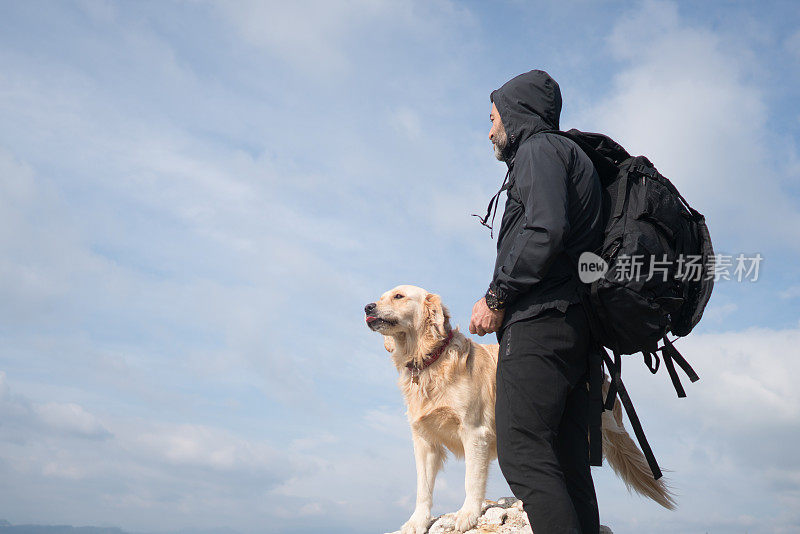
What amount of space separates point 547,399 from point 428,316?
2777mm

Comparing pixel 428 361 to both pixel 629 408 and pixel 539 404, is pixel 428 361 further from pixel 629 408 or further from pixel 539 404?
pixel 539 404

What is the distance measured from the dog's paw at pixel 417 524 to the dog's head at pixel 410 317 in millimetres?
1641

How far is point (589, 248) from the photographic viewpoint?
3279mm

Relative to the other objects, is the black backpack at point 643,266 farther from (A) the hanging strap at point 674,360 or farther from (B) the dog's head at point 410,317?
(B) the dog's head at point 410,317

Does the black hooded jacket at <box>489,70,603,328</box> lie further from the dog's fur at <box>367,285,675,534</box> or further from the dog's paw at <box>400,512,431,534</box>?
the dog's paw at <box>400,512,431,534</box>

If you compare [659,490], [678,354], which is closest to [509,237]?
[678,354]

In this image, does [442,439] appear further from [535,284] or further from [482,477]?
[535,284]

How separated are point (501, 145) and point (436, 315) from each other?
2.39 m

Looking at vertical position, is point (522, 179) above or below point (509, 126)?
below

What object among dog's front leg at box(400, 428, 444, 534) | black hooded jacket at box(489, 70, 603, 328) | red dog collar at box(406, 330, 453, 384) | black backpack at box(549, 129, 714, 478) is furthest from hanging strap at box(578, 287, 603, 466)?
dog's front leg at box(400, 428, 444, 534)

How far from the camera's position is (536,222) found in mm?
2988

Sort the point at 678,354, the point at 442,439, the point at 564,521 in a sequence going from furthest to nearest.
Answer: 1. the point at 442,439
2. the point at 678,354
3. the point at 564,521

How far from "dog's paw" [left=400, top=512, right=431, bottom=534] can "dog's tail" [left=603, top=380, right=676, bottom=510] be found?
1740 mm

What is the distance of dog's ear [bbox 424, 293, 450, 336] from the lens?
570 centimetres
